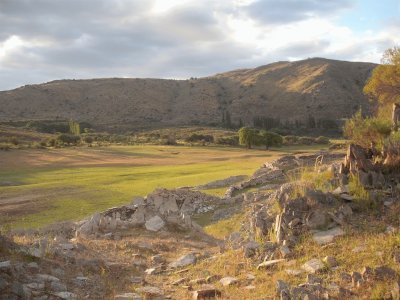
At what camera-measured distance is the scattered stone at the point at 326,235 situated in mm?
10117

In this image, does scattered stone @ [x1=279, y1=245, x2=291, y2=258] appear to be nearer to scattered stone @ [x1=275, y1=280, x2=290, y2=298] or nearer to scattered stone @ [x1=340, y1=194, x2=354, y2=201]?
scattered stone @ [x1=275, y1=280, x2=290, y2=298]

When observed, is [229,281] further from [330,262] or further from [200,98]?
[200,98]

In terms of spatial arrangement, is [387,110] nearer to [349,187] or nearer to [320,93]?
[349,187]

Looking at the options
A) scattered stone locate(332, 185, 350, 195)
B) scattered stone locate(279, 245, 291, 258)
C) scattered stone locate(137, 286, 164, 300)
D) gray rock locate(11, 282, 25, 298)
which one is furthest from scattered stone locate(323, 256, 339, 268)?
gray rock locate(11, 282, 25, 298)

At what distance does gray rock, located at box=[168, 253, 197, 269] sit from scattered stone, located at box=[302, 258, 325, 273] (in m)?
3.22

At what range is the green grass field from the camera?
25.7 m

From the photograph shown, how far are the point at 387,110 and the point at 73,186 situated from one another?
23306 millimetres

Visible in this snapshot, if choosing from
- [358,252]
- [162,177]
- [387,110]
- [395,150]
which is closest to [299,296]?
Result: [358,252]

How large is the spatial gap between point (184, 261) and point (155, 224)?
477 cm

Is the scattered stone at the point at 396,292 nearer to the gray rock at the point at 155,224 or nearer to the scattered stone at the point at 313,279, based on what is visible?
the scattered stone at the point at 313,279

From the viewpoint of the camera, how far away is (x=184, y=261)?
11664mm

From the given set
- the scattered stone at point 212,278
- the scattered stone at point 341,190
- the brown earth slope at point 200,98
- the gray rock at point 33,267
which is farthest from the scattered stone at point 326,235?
the brown earth slope at point 200,98

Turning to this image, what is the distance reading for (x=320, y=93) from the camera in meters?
150

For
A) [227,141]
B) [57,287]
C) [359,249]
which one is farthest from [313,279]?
[227,141]
